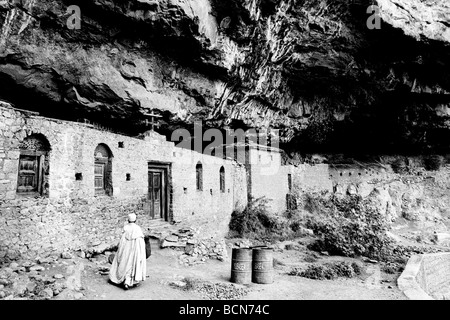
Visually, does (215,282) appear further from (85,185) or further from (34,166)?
(34,166)

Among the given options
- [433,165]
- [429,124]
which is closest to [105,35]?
[429,124]

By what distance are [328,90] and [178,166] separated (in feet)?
38.3

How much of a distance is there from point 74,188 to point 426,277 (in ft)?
36.1

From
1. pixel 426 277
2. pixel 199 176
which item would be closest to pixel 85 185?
pixel 199 176

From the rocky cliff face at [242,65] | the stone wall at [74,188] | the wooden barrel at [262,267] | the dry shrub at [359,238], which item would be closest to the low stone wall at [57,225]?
the stone wall at [74,188]

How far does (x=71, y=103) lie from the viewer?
12070 millimetres

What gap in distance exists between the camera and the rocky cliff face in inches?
432

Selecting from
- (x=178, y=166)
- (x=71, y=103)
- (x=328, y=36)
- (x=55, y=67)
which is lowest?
(x=178, y=166)

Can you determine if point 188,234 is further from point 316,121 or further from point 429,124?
point 429,124

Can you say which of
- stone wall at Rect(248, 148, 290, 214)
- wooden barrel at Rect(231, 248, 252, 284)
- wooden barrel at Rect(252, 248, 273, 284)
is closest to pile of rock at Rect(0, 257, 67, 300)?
wooden barrel at Rect(231, 248, 252, 284)

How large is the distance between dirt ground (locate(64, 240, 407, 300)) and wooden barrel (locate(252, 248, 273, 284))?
0.55 ft

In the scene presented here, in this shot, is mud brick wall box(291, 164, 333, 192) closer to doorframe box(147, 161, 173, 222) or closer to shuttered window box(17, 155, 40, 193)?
doorframe box(147, 161, 173, 222)

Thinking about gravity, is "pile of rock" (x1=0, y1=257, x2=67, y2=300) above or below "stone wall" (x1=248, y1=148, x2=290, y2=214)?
below

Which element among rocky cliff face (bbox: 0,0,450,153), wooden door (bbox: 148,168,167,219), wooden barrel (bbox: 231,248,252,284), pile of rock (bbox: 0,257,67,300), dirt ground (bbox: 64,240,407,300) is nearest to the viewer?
pile of rock (bbox: 0,257,67,300)
